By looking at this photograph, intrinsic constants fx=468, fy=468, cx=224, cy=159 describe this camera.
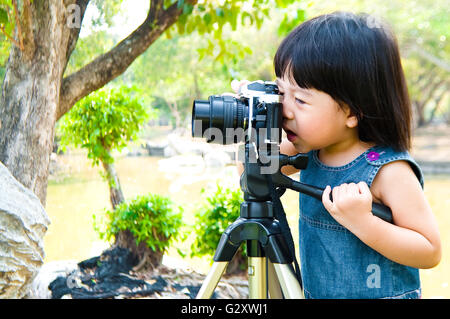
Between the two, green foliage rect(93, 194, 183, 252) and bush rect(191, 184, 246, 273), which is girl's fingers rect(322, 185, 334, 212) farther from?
green foliage rect(93, 194, 183, 252)

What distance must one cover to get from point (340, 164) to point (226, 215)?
1.19m

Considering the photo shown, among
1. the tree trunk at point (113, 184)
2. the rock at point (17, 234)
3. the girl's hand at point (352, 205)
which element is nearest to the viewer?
the girl's hand at point (352, 205)

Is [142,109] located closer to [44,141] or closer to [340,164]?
[44,141]

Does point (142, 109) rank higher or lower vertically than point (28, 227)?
higher

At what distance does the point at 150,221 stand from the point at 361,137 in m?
1.39

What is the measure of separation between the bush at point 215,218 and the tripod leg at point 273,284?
115 centimetres

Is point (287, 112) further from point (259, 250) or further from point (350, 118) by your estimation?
point (259, 250)

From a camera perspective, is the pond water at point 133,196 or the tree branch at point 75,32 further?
the pond water at point 133,196

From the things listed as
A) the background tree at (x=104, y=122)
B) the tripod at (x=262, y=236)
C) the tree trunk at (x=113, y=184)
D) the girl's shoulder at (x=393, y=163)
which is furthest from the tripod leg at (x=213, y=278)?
the tree trunk at (x=113, y=184)

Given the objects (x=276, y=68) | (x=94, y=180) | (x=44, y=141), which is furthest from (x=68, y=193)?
(x=276, y=68)

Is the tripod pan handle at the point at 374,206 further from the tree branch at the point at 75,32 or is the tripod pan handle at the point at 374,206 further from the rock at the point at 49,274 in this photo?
the rock at the point at 49,274

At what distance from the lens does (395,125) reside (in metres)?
0.67

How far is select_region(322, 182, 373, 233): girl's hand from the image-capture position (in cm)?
59

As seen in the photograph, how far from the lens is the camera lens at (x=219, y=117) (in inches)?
26.0
